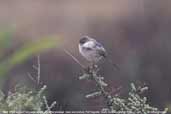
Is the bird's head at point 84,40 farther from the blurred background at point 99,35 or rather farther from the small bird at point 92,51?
the blurred background at point 99,35

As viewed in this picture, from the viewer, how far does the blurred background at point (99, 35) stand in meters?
10.2

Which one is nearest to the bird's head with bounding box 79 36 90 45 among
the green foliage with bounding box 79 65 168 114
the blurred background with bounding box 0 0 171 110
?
the green foliage with bounding box 79 65 168 114

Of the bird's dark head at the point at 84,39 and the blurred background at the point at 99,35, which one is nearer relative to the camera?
the bird's dark head at the point at 84,39

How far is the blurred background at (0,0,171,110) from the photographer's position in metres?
10.2

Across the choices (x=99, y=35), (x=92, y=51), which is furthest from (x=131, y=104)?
(x=99, y=35)

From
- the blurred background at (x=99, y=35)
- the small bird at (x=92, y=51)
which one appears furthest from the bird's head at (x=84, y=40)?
the blurred background at (x=99, y=35)

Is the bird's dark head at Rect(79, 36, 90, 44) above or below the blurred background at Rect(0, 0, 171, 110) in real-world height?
above

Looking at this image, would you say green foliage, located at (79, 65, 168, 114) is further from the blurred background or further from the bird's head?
the blurred background

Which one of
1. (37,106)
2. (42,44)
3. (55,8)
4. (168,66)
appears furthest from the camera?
(55,8)

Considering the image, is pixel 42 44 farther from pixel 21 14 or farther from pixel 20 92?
pixel 21 14

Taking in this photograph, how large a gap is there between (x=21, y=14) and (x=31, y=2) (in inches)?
10.1

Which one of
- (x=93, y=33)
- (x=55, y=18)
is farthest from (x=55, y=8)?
(x=93, y=33)

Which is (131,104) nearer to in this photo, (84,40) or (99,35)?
(84,40)

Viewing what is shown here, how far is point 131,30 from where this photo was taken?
38.6ft
